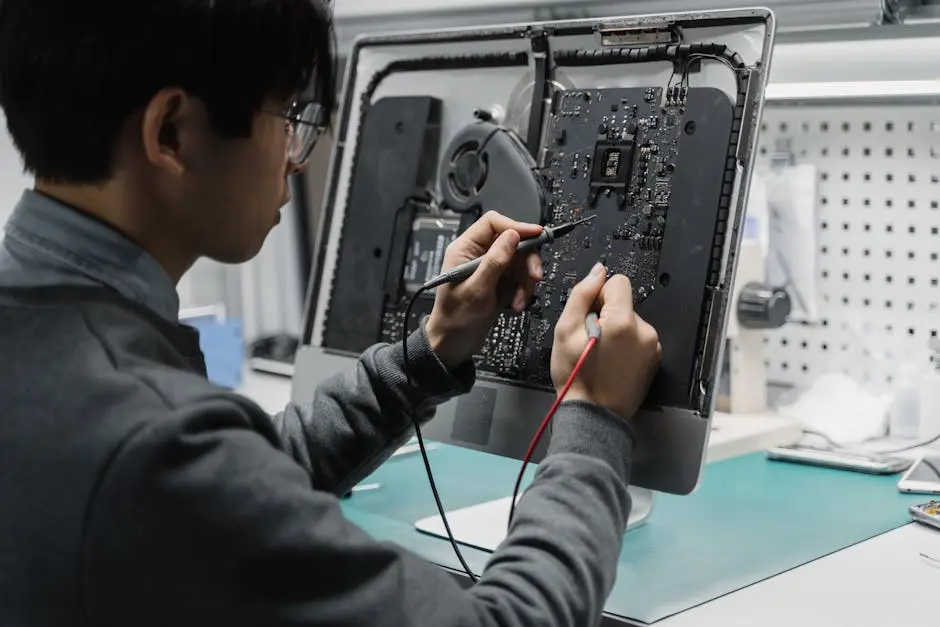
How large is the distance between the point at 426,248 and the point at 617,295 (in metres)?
0.35

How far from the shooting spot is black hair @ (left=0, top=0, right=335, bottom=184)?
63cm

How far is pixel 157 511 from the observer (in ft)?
1.84

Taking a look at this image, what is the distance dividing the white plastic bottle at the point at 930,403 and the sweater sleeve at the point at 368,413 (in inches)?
30.3

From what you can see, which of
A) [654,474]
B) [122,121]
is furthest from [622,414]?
[122,121]

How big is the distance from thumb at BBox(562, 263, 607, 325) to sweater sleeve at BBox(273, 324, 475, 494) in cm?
16

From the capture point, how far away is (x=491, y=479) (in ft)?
4.17

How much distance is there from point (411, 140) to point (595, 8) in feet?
1.08

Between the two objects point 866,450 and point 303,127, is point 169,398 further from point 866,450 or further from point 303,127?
point 866,450

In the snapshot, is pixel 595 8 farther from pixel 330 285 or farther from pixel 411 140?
pixel 330 285

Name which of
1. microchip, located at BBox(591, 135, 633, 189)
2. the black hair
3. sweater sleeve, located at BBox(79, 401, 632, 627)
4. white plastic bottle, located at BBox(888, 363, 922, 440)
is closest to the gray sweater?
sweater sleeve, located at BBox(79, 401, 632, 627)

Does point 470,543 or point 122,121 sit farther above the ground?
point 122,121

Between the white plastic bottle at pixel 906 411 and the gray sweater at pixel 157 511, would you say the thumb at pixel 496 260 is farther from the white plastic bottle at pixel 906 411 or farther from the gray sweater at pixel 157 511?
the white plastic bottle at pixel 906 411

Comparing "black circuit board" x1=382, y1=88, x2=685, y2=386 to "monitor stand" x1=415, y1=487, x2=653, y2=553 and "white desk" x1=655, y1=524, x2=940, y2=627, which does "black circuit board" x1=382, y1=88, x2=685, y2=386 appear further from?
"white desk" x1=655, y1=524, x2=940, y2=627

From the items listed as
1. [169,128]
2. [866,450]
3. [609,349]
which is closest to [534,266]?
[609,349]
